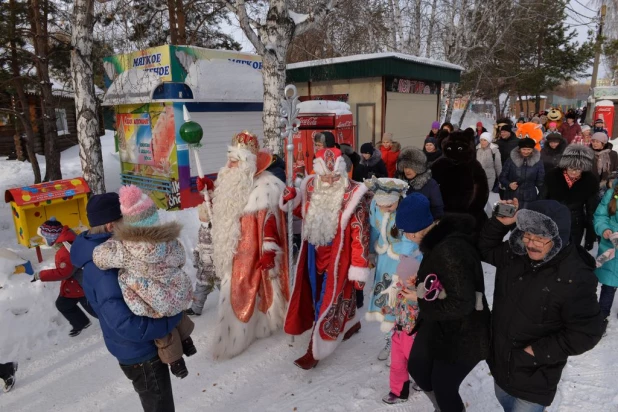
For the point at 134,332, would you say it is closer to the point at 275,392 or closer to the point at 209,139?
the point at 275,392

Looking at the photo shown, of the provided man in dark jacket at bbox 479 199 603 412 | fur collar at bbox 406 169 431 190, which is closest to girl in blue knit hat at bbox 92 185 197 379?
man in dark jacket at bbox 479 199 603 412

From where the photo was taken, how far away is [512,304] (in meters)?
2.18

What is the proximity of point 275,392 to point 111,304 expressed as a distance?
1.74 m

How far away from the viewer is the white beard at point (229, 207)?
12.5 feet

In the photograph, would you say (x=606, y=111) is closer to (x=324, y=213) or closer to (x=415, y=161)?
(x=415, y=161)

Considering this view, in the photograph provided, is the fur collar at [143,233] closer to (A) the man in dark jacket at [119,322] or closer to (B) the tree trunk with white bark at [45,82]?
(A) the man in dark jacket at [119,322]

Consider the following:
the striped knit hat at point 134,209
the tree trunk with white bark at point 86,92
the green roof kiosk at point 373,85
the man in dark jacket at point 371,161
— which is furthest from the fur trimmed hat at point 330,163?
the green roof kiosk at point 373,85

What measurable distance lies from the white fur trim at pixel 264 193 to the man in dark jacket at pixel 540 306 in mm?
2099

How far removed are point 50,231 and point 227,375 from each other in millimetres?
2000

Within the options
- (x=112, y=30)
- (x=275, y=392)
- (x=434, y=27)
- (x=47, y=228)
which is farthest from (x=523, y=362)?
(x=434, y=27)

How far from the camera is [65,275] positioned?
346 cm

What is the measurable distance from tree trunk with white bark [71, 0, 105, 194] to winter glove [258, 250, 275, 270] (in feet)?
13.4

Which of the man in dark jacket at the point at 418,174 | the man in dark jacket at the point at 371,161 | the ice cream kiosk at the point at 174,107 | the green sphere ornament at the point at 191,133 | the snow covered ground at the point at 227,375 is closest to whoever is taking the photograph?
the snow covered ground at the point at 227,375

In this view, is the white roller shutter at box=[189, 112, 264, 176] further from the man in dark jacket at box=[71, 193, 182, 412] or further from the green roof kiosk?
the man in dark jacket at box=[71, 193, 182, 412]
